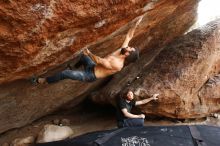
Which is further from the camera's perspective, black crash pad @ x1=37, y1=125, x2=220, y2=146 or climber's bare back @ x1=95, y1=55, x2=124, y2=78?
black crash pad @ x1=37, y1=125, x2=220, y2=146

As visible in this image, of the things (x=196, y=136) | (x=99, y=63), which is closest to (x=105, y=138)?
(x=99, y=63)

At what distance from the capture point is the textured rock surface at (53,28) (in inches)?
173

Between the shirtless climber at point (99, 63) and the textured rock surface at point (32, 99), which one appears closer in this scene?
the shirtless climber at point (99, 63)

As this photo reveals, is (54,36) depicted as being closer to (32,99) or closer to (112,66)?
(112,66)

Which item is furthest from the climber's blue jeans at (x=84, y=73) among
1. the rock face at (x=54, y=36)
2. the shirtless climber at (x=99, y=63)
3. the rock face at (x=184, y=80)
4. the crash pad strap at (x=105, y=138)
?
the rock face at (x=184, y=80)

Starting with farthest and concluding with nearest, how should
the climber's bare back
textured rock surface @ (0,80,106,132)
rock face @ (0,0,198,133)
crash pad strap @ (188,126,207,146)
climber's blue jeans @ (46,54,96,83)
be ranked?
1. textured rock surface @ (0,80,106,132)
2. crash pad strap @ (188,126,207,146)
3. the climber's bare back
4. climber's blue jeans @ (46,54,96,83)
5. rock face @ (0,0,198,133)

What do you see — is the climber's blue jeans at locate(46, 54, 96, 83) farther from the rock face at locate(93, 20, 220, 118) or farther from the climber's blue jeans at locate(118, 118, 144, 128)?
the rock face at locate(93, 20, 220, 118)

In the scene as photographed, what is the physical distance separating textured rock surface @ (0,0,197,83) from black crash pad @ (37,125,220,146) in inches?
63.6

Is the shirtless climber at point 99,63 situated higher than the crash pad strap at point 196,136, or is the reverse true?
the shirtless climber at point 99,63

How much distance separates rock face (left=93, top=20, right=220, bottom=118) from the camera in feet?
27.4

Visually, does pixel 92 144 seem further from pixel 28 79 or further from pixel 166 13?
pixel 166 13

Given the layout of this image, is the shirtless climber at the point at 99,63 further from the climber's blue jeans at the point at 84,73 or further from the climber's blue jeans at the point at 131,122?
the climber's blue jeans at the point at 131,122

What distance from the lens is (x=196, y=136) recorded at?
254 inches

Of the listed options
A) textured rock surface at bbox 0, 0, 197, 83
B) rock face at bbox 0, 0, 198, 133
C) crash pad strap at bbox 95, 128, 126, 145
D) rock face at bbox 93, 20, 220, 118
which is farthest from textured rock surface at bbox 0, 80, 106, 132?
crash pad strap at bbox 95, 128, 126, 145
